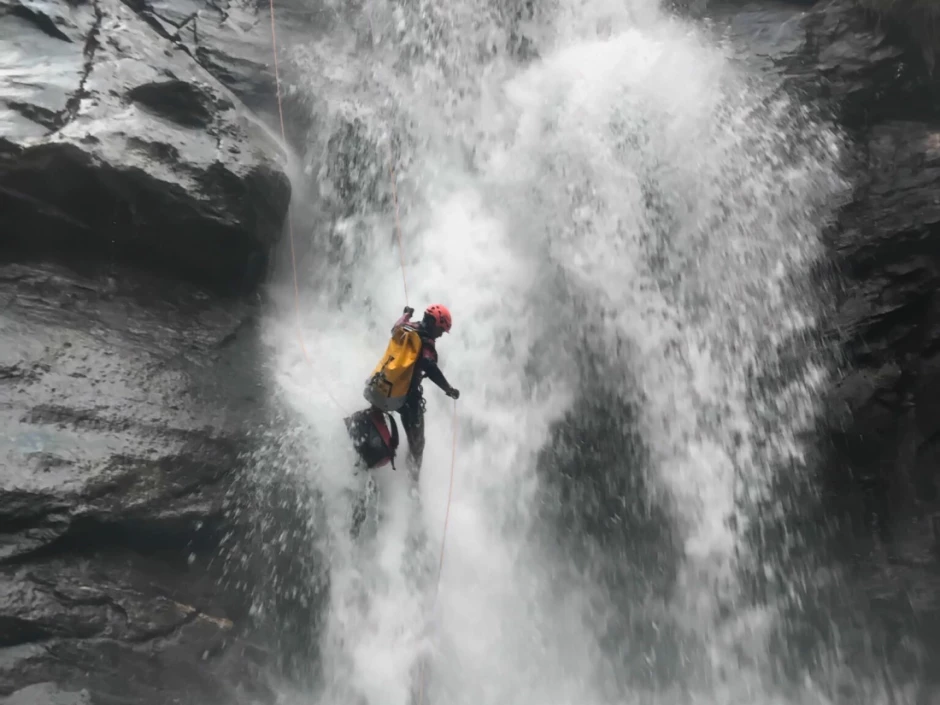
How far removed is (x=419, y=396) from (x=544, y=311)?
8.55 ft

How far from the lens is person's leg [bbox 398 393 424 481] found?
6.33 meters

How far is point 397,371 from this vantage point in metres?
5.94

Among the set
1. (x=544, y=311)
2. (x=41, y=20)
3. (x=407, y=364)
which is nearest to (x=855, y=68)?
(x=544, y=311)

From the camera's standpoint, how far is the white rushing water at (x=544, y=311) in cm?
635

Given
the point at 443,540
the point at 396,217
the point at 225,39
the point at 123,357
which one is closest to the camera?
the point at 123,357

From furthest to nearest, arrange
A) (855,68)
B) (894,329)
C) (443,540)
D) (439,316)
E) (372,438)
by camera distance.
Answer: (855,68) → (443,540) → (894,329) → (372,438) → (439,316)

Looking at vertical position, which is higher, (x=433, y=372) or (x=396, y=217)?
(x=396, y=217)

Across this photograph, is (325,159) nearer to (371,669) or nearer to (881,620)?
(371,669)

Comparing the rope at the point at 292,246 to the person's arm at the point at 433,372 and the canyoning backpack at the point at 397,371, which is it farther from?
the person's arm at the point at 433,372

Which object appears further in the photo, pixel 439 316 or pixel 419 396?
pixel 419 396

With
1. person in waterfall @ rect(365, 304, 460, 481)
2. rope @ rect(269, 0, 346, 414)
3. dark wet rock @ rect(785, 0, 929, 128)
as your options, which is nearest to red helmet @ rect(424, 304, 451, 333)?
person in waterfall @ rect(365, 304, 460, 481)

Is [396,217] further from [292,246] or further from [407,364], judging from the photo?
[407,364]

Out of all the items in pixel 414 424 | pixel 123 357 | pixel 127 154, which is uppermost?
pixel 127 154

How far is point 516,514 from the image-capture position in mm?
7082
